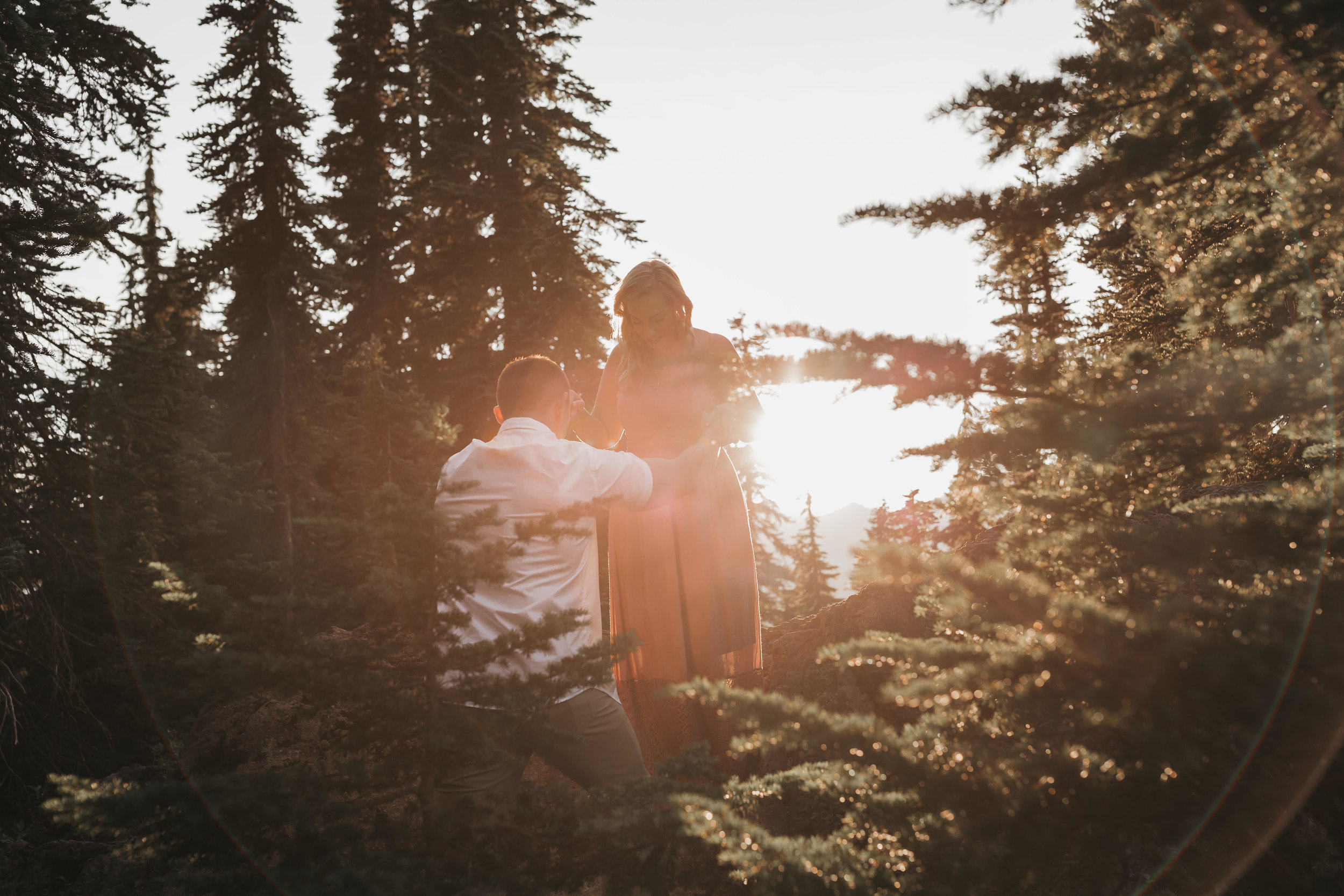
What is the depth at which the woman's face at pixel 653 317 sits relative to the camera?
4.30 m

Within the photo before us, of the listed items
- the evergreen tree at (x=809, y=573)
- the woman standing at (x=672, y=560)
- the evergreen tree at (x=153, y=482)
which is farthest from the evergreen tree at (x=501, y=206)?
the evergreen tree at (x=809, y=573)

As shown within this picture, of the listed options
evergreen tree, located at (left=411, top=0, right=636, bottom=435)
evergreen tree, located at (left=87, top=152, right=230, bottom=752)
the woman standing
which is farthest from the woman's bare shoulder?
evergreen tree, located at (left=411, top=0, right=636, bottom=435)

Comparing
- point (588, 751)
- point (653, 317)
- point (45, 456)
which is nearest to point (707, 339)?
point (653, 317)

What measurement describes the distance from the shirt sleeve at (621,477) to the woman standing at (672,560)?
1.07m

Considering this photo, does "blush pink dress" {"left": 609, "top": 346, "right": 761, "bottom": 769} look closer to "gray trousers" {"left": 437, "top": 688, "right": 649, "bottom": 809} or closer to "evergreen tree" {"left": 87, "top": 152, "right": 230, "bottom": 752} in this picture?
"gray trousers" {"left": 437, "top": 688, "right": 649, "bottom": 809}

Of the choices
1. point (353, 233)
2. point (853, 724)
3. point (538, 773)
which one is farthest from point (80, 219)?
point (353, 233)

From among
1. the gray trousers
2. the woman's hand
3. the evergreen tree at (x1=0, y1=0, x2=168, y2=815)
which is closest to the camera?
the woman's hand

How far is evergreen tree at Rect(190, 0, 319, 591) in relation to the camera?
45.9 ft

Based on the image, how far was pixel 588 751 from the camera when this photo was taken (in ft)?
8.96

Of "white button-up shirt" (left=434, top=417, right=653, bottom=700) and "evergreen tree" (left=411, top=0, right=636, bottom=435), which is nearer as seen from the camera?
"white button-up shirt" (left=434, top=417, right=653, bottom=700)

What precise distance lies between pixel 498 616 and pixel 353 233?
19.1 metres

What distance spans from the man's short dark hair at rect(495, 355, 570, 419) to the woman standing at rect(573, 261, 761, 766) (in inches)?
32.1

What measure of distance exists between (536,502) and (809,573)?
25697 millimetres

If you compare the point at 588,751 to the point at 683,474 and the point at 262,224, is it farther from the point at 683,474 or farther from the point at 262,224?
the point at 262,224
